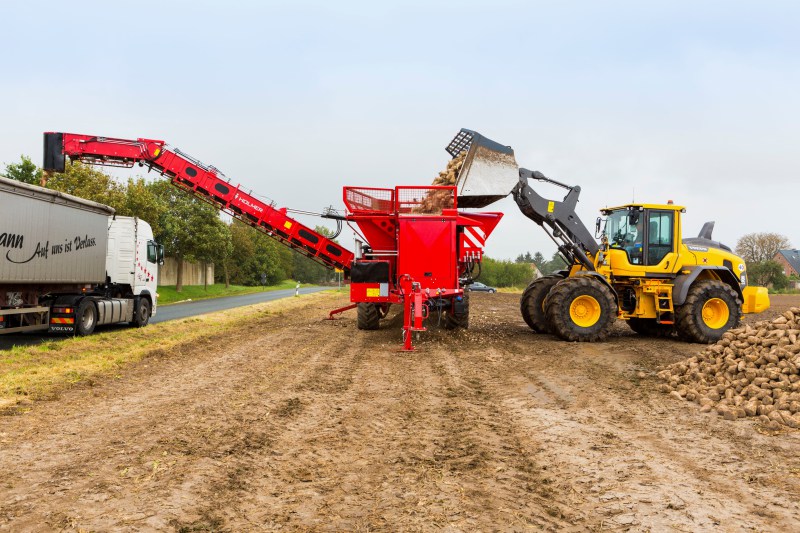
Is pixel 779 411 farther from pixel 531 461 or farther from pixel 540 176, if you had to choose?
pixel 540 176

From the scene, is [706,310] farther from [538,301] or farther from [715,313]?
[538,301]

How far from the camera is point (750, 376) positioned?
23.3 ft

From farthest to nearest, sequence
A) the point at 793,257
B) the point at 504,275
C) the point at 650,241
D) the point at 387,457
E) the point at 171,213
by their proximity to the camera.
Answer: the point at 793,257 → the point at 504,275 → the point at 171,213 → the point at 650,241 → the point at 387,457

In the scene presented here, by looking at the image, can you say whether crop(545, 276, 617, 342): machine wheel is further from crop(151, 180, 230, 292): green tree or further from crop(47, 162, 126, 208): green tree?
crop(151, 180, 230, 292): green tree

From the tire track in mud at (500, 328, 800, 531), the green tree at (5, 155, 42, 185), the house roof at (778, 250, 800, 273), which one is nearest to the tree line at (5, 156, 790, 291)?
the green tree at (5, 155, 42, 185)

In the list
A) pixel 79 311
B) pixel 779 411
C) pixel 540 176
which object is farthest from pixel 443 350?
pixel 79 311

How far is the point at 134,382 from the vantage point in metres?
8.09

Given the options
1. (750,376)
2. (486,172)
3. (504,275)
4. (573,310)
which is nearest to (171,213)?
(486,172)

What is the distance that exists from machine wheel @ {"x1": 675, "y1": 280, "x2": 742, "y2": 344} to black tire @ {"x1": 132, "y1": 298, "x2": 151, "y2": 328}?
13754 mm

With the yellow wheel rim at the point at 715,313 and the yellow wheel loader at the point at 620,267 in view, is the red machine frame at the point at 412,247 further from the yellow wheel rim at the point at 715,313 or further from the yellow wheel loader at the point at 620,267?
the yellow wheel rim at the point at 715,313

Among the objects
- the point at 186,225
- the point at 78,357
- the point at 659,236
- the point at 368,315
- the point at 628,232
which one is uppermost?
the point at 186,225

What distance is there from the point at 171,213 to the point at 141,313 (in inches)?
910

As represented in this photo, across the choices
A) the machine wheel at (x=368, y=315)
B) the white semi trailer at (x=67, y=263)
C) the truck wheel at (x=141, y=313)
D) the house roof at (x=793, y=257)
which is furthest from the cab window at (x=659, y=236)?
the house roof at (x=793, y=257)

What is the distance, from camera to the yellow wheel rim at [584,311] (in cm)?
1222
